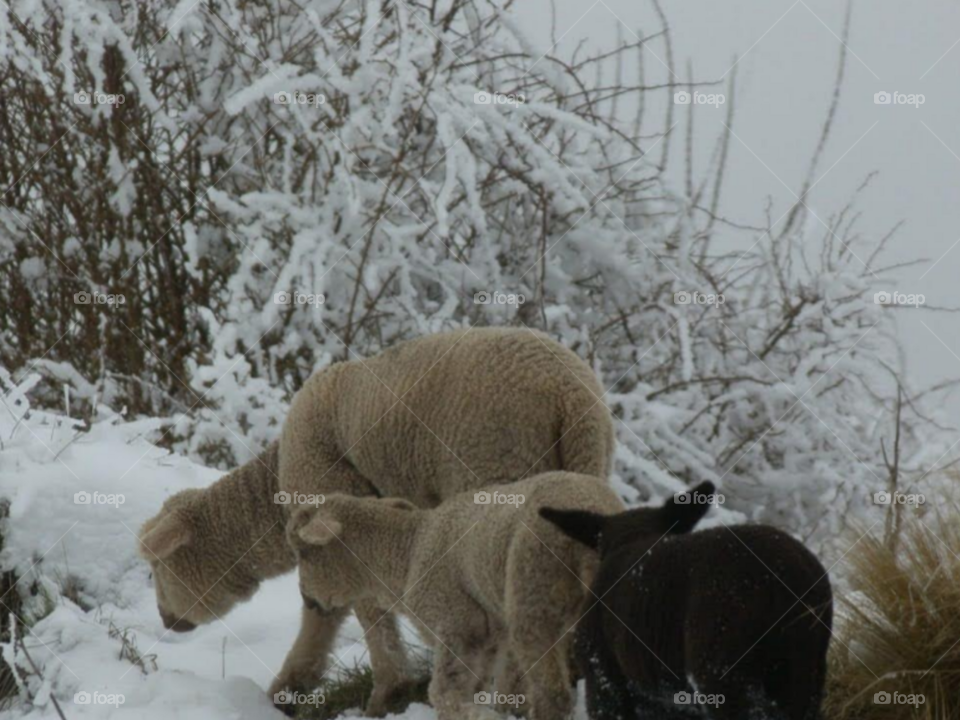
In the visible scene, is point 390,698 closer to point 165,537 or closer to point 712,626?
point 165,537

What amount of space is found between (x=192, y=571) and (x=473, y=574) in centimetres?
204

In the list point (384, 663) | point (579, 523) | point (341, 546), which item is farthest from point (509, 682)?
point (579, 523)

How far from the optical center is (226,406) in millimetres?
9070

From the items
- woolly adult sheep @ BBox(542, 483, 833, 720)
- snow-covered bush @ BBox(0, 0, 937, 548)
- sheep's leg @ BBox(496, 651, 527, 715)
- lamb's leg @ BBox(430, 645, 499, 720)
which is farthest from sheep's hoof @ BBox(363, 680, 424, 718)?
snow-covered bush @ BBox(0, 0, 937, 548)

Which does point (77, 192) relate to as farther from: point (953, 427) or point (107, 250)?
point (953, 427)

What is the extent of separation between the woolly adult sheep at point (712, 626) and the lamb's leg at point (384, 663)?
1.62 meters

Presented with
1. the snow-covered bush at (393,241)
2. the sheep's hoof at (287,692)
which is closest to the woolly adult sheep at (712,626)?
the sheep's hoof at (287,692)

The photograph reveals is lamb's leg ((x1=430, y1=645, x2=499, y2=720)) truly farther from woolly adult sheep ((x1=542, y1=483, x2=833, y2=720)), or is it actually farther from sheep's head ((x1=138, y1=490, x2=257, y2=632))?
sheep's head ((x1=138, y1=490, x2=257, y2=632))

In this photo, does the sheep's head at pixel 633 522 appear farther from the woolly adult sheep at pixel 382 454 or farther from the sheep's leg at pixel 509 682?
the sheep's leg at pixel 509 682

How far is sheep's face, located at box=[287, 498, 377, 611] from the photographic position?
581cm

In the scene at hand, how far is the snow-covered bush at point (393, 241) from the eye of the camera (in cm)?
938

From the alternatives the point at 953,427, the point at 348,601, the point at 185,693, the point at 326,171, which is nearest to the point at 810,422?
the point at 953,427

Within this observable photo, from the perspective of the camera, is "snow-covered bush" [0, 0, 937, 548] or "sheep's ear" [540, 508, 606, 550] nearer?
"sheep's ear" [540, 508, 606, 550]

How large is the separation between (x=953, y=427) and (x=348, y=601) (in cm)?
497
